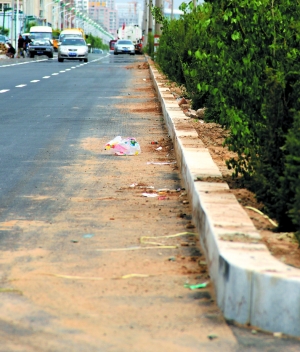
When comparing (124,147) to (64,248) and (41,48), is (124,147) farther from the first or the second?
(41,48)

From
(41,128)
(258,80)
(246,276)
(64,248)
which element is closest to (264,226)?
(64,248)

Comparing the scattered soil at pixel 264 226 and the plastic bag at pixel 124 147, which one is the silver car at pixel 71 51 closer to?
the plastic bag at pixel 124 147

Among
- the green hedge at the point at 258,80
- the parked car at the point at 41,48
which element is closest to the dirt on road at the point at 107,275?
the green hedge at the point at 258,80

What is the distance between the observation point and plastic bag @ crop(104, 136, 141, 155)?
427 inches

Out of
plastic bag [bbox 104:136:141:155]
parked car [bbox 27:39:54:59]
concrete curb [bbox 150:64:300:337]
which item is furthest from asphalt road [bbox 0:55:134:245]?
parked car [bbox 27:39:54:59]

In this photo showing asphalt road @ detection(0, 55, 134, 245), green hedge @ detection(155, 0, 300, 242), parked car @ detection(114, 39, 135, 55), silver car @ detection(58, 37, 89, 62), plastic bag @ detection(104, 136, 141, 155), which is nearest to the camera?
green hedge @ detection(155, 0, 300, 242)

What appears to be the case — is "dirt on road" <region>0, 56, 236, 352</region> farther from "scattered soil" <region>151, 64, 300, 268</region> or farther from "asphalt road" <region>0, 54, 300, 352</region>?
"scattered soil" <region>151, 64, 300, 268</region>

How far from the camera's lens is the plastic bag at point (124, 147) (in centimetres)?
1085

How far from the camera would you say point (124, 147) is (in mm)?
10922

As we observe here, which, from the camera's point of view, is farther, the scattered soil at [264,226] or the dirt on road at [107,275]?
the scattered soil at [264,226]

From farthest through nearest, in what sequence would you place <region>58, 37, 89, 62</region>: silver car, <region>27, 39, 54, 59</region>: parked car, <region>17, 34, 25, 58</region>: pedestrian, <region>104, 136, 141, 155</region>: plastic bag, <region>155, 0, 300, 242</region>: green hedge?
1. <region>17, 34, 25, 58</region>: pedestrian
2. <region>27, 39, 54, 59</region>: parked car
3. <region>58, 37, 89, 62</region>: silver car
4. <region>104, 136, 141, 155</region>: plastic bag
5. <region>155, 0, 300, 242</region>: green hedge

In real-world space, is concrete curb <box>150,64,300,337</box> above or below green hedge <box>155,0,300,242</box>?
below

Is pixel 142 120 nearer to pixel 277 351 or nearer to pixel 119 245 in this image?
pixel 119 245

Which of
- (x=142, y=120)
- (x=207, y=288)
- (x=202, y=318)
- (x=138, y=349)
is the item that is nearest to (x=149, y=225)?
(x=207, y=288)
